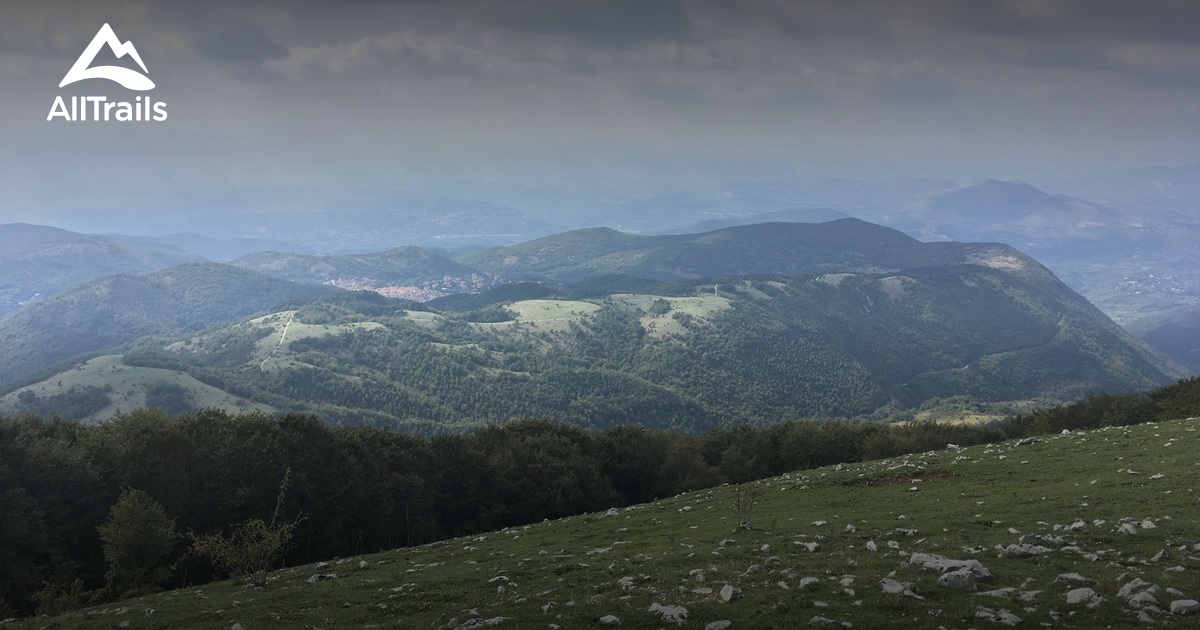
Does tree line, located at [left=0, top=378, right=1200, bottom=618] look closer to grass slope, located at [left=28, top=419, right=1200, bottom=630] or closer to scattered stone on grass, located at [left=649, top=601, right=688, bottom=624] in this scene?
grass slope, located at [left=28, top=419, right=1200, bottom=630]

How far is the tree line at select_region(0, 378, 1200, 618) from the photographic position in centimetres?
3853

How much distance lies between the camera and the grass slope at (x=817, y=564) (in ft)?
59.7

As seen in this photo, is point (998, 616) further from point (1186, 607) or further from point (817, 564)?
point (817, 564)

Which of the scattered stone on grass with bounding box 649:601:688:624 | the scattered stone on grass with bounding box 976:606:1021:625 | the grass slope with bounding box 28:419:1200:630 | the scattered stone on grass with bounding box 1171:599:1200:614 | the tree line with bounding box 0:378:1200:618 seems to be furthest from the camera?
the tree line with bounding box 0:378:1200:618

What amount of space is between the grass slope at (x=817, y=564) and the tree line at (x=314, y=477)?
803cm

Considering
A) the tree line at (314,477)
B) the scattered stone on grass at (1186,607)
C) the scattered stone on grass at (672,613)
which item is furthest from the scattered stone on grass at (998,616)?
the tree line at (314,477)

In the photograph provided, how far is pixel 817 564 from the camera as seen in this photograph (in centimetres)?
2311

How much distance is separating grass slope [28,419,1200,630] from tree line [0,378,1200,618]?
26.3 feet

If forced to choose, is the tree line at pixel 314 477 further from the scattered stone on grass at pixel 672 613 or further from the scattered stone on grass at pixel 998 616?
the scattered stone on grass at pixel 998 616

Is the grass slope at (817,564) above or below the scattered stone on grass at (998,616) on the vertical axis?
below

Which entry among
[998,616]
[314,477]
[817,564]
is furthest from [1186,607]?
[314,477]

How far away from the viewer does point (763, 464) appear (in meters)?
72.8

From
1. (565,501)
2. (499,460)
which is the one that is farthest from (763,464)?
(499,460)

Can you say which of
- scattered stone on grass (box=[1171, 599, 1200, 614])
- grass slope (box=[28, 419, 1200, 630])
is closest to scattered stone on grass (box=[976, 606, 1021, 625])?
grass slope (box=[28, 419, 1200, 630])
